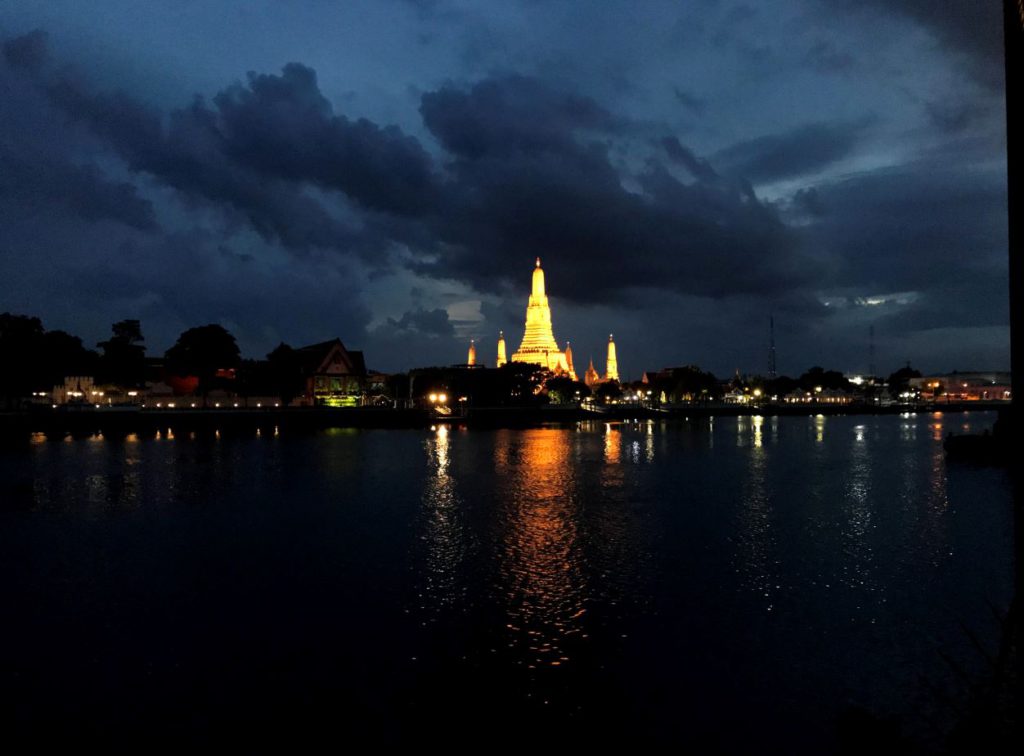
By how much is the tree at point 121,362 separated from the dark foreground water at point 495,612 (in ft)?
228

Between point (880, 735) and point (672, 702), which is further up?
point (880, 735)

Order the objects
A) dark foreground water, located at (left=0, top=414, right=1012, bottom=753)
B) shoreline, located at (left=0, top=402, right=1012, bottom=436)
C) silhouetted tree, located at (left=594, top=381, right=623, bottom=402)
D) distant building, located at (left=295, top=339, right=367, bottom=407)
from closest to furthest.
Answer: dark foreground water, located at (left=0, top=414, right=1012, bottom=753) < shoreline, located at (left=0, top=402, right=1012, bottom=436) < distant building, located at (left=295, top=339, right=367, bottom=407) < silhouetted tree, located at (left=594, top=381, right=623, bottom=402)

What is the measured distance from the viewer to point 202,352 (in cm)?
9219

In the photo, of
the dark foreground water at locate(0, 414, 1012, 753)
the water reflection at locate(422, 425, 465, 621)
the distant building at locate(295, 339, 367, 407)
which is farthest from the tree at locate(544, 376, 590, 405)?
the dark foreground water at locate(0, 414, 1012, 753)

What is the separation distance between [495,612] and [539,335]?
514ft

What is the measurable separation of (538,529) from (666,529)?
4107mm

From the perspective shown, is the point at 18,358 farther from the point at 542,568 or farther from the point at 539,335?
the point at 539,335

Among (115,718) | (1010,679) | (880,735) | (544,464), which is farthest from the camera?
(544,464)

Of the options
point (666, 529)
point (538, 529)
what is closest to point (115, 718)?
point (538, 529)

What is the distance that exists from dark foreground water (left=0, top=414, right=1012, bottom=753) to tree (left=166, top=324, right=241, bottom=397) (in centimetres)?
6139

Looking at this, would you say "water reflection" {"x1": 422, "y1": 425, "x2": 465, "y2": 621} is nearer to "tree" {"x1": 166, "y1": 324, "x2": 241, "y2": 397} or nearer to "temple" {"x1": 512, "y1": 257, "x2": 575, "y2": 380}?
"tree" {"x1": 166, "y1": 324, "x2": 241, "y2": 397}

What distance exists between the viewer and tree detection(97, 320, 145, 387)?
96.3 meters

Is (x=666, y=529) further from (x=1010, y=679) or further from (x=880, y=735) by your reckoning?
(x=880, y=735)

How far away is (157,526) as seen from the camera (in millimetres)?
24594
